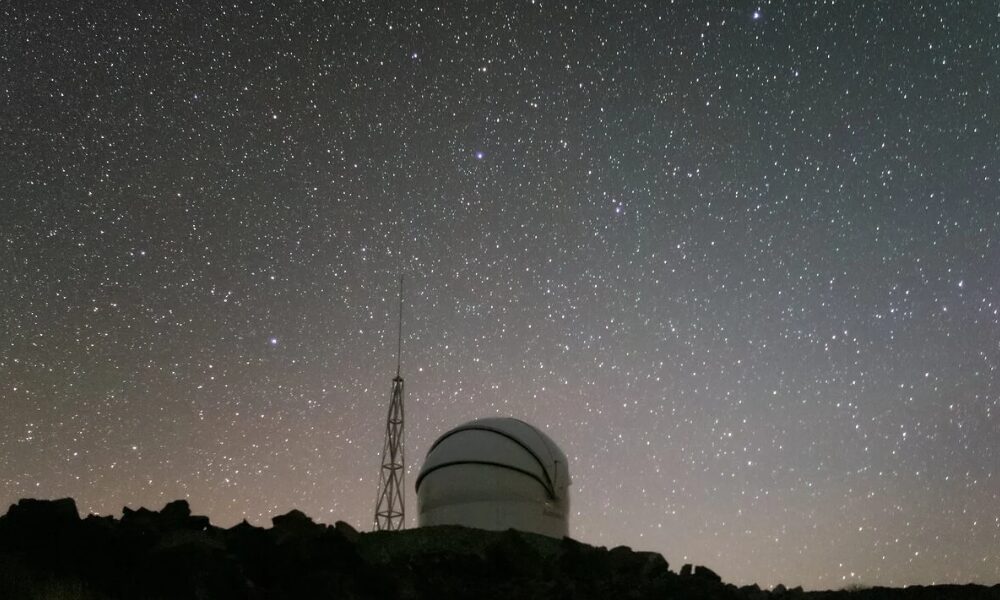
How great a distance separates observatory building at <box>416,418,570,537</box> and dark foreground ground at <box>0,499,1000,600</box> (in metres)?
5.67

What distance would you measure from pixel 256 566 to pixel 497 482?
8.80 metres

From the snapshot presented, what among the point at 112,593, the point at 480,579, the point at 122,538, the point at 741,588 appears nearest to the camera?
the point at 112,593

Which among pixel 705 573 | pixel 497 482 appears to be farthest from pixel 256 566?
pixel 497 482

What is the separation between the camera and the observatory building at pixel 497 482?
17.3 m

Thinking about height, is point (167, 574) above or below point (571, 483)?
below

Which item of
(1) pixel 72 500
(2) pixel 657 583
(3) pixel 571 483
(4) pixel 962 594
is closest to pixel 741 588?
(2) pixel 657 583

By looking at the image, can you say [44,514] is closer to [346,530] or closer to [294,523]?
[294,523]

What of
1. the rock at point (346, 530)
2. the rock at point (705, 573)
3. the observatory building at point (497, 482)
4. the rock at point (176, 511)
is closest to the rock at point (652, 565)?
the rock at point (705, 573)

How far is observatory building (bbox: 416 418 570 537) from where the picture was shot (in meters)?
17.3

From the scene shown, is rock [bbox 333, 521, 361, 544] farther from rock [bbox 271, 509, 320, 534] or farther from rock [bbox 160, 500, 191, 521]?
rock [bbox 160, 500, 191, 521]

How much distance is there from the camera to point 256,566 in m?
9.04

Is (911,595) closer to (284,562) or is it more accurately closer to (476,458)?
→ (476,458)

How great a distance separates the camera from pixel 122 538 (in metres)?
8.77

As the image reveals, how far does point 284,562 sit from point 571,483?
411 inches
